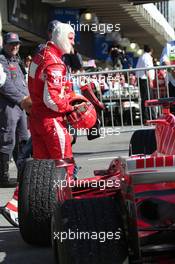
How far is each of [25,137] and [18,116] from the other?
0.26 m

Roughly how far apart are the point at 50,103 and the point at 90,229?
1942 mm

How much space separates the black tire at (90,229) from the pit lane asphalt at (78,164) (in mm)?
981

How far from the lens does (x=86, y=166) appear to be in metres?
8.91

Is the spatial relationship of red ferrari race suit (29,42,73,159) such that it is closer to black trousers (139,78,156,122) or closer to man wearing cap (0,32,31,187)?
man wearing cap (0,32,31,187)

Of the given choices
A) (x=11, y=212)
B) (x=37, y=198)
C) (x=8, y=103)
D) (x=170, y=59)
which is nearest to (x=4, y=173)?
(x=8, y=103)

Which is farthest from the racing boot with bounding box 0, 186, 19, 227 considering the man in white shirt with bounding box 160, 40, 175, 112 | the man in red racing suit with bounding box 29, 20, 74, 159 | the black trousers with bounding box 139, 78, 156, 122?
the black trousers with bounding box 139, 78, 156, 122

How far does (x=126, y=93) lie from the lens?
13.3 m

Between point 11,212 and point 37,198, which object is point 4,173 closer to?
point 11,212

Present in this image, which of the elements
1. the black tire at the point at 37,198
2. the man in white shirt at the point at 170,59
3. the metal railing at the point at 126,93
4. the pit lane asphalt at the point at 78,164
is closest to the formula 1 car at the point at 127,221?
the black tire at the point at 37,198

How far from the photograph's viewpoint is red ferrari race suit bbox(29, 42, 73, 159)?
17.2 feet

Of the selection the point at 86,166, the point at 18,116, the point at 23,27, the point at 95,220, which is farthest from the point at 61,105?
the point at 23,27

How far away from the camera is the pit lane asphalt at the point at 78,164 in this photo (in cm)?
466

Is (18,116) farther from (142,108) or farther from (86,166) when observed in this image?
(142,108)

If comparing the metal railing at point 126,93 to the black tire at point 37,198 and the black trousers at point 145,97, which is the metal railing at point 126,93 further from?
the black tire at point 37,198
